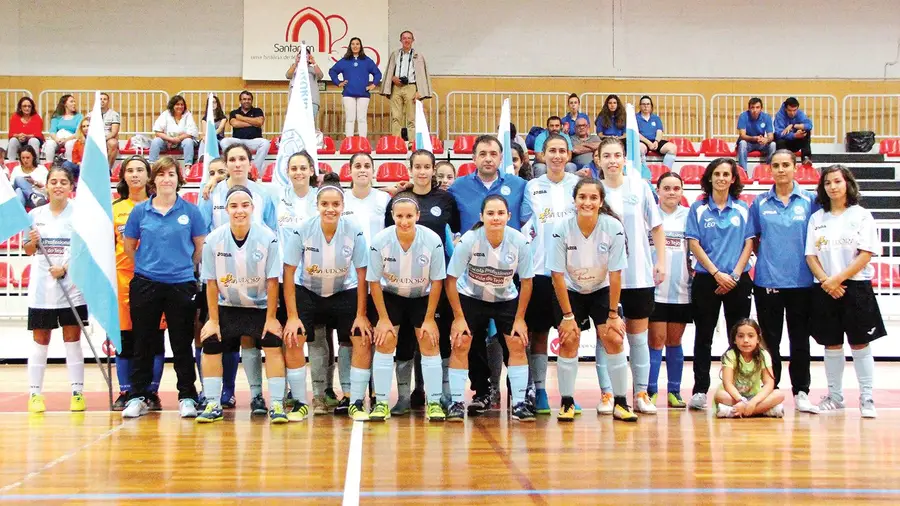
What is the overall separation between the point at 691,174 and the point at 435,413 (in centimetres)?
979

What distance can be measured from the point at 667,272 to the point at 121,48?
13.4 m

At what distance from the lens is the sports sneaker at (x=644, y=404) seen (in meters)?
6.40

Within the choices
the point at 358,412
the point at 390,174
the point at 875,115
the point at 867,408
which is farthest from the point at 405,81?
the point at 867,408

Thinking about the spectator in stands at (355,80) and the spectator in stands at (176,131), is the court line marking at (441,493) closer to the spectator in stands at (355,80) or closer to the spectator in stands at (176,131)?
the spectator in stands at (176,131)

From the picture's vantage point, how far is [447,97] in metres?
17.1

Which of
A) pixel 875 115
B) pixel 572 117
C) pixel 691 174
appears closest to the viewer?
pixel 691 174

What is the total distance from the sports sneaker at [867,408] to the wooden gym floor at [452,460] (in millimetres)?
71

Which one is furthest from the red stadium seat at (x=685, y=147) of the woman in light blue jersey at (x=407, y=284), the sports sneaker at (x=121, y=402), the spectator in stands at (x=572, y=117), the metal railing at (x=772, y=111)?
the sports sneaker at (x=121, y=402)

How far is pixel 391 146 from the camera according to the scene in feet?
50.1

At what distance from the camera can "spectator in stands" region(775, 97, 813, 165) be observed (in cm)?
1480

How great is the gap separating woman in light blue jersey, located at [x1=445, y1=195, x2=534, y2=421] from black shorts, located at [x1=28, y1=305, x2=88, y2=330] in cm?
295

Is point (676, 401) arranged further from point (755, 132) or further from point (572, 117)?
point (755, 132)

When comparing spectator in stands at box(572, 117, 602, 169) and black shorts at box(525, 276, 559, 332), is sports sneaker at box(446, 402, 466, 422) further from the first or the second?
spectator in stands at box(572, 117, 602, 169)

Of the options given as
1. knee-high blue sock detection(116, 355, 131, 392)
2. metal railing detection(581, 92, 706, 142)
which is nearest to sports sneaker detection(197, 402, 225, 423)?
knee-high blue sock detection(116, 355, 131, 392)
